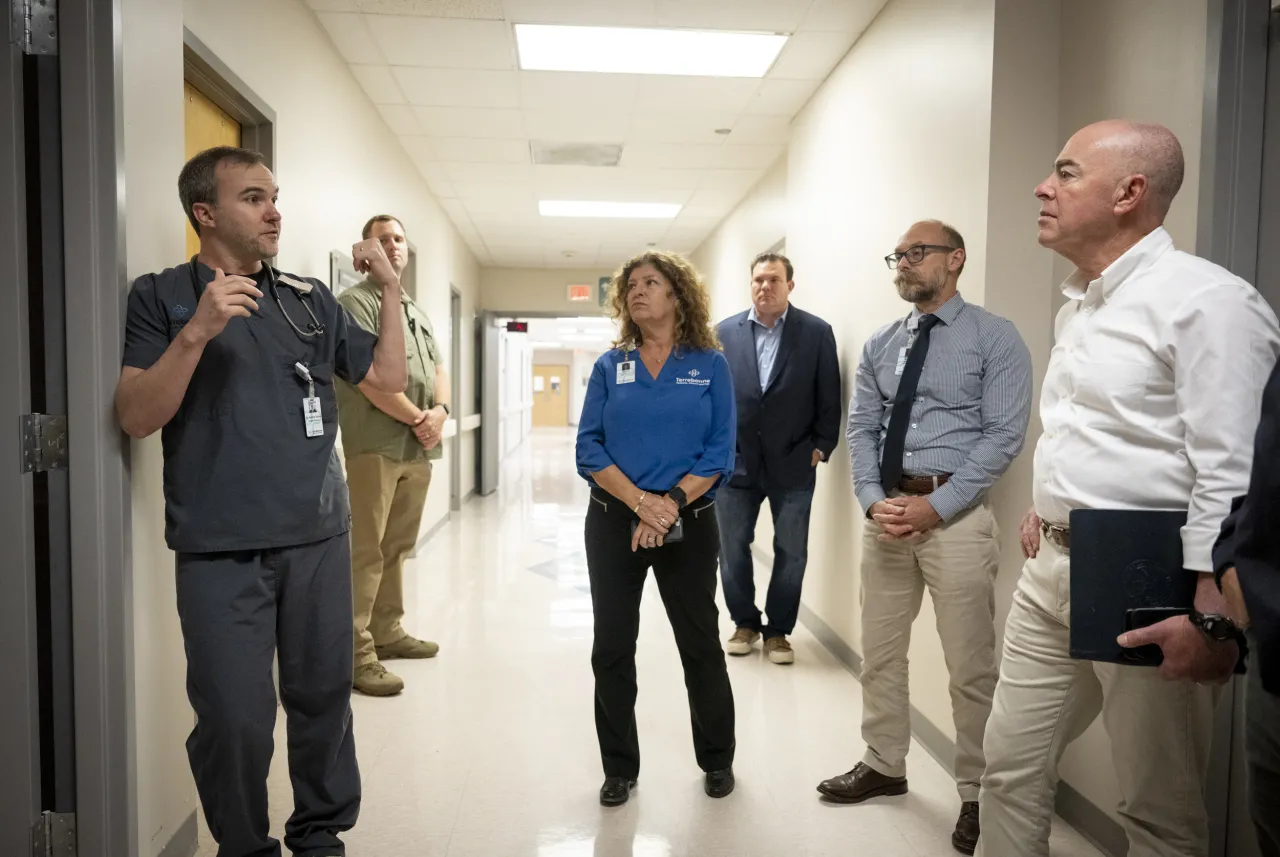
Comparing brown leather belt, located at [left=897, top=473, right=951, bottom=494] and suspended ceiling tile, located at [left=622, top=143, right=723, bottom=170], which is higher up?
suspended ceiling tile, located at [left=622, top=143, right=723, bottom=170]

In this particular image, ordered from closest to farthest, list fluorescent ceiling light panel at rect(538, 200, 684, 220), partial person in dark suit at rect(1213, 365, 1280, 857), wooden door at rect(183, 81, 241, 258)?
partial person in dark suit at rect(1213, 365, 1280, 857), wooden door at rect(183, 81, 241, 258), fluorescent ceiling light panel at rect(538, 200, 684, 220)

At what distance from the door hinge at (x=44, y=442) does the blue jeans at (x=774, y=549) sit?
2.77 meters

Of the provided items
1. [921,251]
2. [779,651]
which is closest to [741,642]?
[779,651]

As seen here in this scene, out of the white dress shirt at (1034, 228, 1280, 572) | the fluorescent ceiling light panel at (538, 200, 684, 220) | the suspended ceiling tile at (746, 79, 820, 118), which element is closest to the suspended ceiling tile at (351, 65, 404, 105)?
the suspended ceiling tile at (746, 79, 820, 118)

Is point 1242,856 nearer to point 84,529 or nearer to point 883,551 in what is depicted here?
point 883,551

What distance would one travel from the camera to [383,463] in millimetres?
3574

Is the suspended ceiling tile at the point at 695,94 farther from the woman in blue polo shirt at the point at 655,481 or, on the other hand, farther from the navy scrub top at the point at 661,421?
the navy scrub top at the point at 661,421

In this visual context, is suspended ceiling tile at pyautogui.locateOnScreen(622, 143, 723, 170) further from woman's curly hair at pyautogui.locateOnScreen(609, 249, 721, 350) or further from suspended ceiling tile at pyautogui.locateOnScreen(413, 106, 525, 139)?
woman's curly hair at pyautogui.locateOnScreen(609, 249, 721, 350)

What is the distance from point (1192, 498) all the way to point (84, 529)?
6.77 feet

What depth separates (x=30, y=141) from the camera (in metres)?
1.79

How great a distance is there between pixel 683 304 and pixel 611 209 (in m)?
5.63

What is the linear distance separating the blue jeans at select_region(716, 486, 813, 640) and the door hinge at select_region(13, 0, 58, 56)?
9.85 ft

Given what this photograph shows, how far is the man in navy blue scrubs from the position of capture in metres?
1.82

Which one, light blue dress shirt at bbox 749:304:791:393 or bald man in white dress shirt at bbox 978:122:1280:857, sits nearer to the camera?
bald man in white dress shirt at bbox 978:122:1280:857
